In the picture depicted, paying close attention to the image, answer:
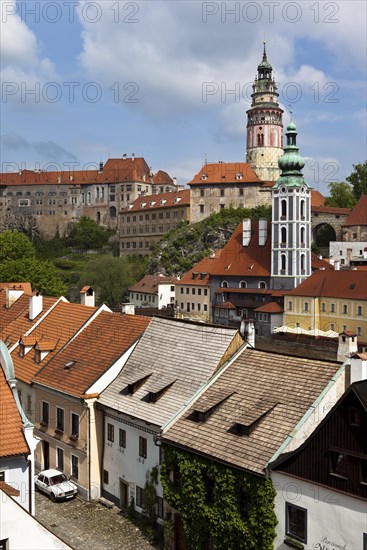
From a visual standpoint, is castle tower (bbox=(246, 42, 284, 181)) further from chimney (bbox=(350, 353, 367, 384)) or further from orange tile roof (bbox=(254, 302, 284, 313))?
chimney (bbox=(350, 353, 367, 384))

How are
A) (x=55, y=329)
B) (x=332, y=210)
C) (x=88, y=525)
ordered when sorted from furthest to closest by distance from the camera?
(x=332, y=210)
(x=55, y=329)
(x=88, y=525)

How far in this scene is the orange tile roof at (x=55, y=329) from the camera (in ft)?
102

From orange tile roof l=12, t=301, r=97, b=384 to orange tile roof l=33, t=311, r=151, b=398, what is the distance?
2.95ft

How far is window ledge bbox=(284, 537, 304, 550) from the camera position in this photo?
1710cm

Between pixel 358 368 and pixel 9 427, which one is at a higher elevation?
pixel 358 368

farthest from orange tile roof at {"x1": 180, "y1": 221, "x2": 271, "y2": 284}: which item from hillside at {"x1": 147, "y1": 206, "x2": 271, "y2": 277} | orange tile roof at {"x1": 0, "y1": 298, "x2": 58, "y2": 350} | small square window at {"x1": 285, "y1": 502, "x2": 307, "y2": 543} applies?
small square window at {"x1": 285, "y1": 502, "x2": 307, "y2": 543}

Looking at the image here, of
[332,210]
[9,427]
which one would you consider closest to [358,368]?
[9,427]

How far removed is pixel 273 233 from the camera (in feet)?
245

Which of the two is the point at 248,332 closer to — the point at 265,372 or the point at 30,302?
the point at 265,372

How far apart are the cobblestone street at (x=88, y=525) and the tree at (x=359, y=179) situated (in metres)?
95.1

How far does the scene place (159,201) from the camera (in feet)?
411

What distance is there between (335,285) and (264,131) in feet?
221

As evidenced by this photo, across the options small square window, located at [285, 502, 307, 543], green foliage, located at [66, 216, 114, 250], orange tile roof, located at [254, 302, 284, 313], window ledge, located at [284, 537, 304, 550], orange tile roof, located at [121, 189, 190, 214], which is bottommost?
window ledge, located at [284, 537, 304, 550]

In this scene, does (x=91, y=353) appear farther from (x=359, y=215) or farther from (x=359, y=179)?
(x=359, y=179)
